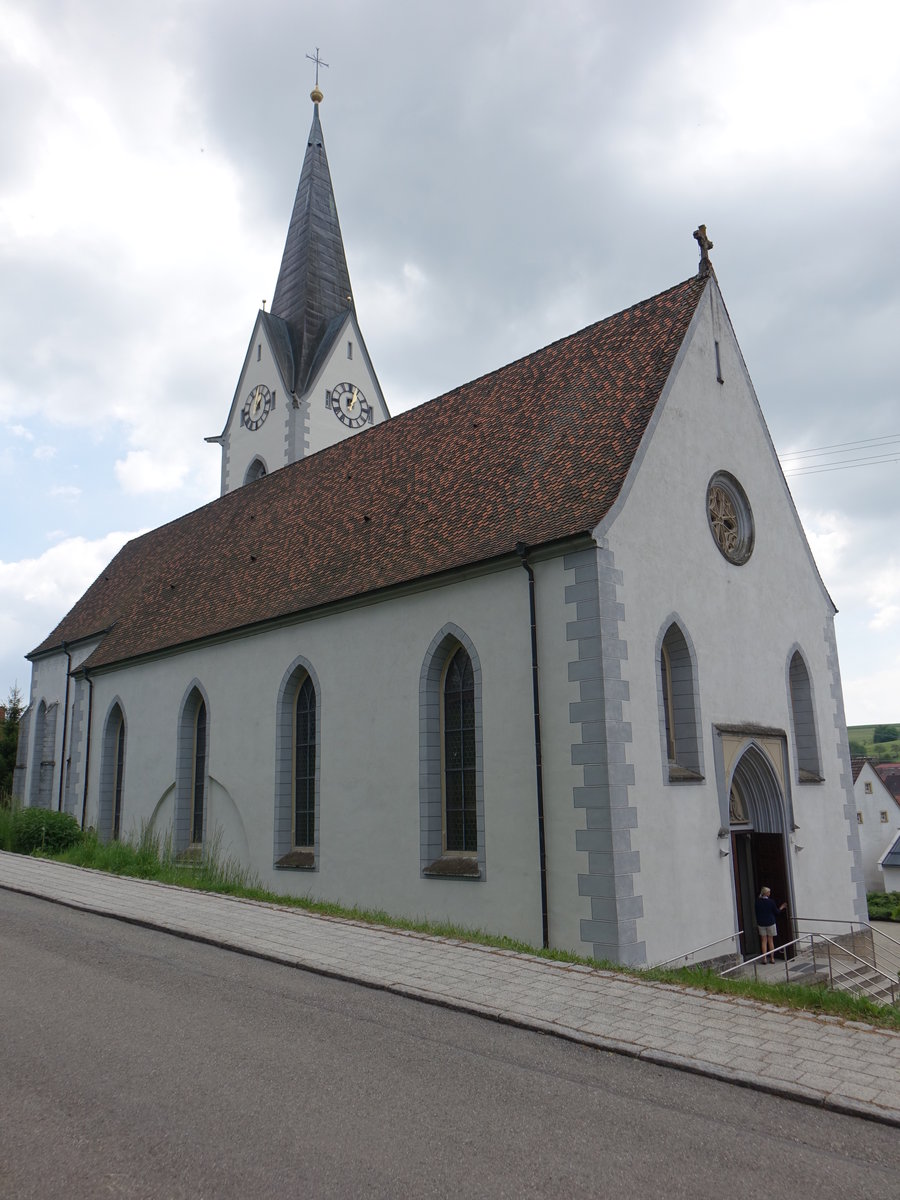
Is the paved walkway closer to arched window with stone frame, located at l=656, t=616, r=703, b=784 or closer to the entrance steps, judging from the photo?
arched window with stone frame, located at l=656, t=616, r=703, b=784

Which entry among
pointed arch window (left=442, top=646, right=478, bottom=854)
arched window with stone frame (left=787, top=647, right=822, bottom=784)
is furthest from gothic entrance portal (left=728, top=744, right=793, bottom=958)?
pointed arch window (left=442, top=646, right=478, bottom=854)

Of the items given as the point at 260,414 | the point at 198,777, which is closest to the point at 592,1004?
the point at 198,777

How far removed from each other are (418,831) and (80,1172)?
9621mm

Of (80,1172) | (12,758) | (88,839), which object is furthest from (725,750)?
(12,758)

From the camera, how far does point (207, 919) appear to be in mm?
11531

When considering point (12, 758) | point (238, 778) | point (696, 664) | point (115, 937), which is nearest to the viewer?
point (115, 937)

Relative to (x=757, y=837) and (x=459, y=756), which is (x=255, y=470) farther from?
(x=757, y=837)

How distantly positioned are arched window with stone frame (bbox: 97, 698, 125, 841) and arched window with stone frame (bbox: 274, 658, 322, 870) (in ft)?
23.3

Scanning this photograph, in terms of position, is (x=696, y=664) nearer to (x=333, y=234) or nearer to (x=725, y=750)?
(x=725, y=750)

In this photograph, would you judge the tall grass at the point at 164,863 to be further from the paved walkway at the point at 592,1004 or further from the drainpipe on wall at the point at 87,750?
the drainpipe on wall at the point at 87,750

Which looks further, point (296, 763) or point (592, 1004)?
point (296, 763)

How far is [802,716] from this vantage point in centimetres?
1645

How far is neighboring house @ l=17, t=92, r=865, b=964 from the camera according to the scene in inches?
476

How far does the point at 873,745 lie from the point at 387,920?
123 meters
